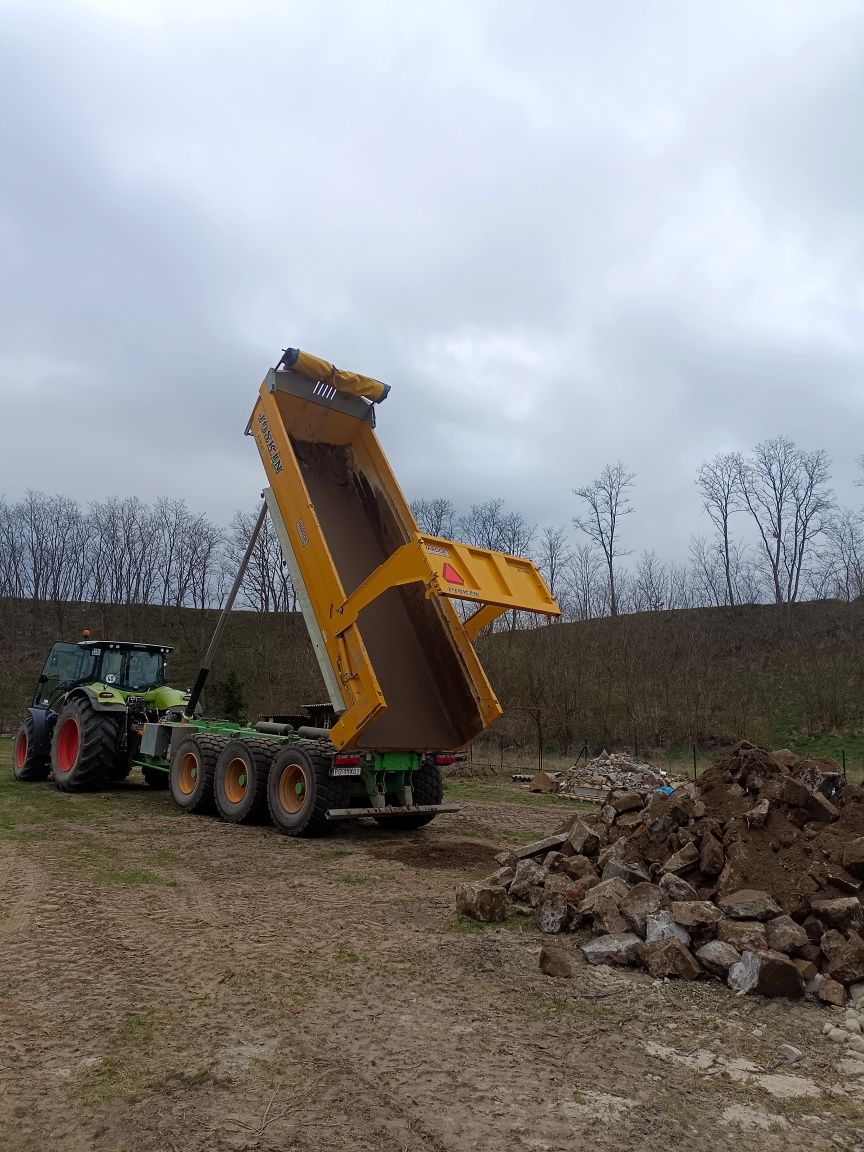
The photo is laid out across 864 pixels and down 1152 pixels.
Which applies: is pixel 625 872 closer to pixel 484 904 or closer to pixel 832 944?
pixel 484 904

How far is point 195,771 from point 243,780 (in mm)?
1182

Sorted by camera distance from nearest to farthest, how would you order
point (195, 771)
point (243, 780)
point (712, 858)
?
point (712, 858) < point (243, 780) < point (195, 771)

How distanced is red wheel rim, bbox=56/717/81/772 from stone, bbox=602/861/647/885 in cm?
923

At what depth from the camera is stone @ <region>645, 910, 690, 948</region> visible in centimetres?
454

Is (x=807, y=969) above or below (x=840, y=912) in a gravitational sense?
below

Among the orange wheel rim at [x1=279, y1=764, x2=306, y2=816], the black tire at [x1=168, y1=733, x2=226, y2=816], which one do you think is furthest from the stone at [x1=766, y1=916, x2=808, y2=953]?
the black tire at [x1=168, y1=733, x2=226, y2=816]

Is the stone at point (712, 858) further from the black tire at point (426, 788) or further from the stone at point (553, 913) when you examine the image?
the black tire at point (426, 788)

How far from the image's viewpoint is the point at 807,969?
13.8 ft

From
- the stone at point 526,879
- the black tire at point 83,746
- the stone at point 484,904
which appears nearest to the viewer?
the stone at point 484,904

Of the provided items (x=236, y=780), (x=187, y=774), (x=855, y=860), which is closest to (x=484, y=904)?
(x=855, y=860)

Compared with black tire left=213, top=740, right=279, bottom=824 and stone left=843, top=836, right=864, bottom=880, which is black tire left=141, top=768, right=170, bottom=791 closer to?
black tire left=213, top=740, right=279, bottom=824

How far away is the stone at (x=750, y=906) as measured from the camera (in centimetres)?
449

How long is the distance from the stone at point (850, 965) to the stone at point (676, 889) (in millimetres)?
825

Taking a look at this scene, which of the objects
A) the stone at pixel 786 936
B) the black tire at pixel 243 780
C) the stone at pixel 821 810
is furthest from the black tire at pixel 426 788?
the stone at pixel 786 936
